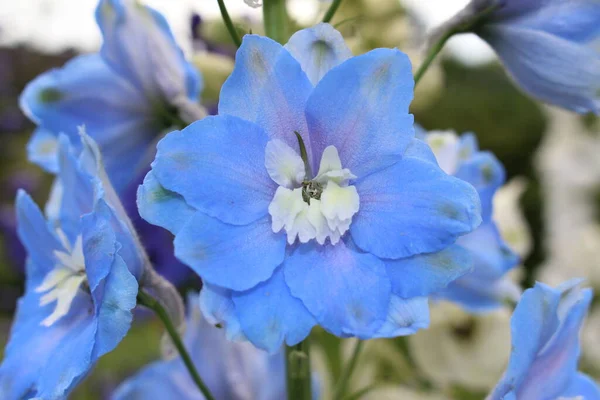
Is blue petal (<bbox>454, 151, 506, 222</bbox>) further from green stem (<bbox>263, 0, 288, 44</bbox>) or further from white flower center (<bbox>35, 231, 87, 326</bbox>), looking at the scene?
white flower center (<bbox>35, 231, 87, 326</bbox>)

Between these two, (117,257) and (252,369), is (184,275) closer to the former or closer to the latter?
(252,369)

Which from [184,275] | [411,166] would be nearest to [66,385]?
[411,166]

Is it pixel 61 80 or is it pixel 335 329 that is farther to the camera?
pixel 61 80

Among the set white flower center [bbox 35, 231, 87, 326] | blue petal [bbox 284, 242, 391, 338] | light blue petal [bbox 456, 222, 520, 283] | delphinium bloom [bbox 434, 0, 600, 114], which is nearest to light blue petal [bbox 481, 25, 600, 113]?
delphinium bloom [bbox 434, 0, 600, 114]

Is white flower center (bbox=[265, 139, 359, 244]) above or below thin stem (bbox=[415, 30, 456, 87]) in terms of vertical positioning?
below

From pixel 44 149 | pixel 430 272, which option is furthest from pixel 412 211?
pixel 44 149

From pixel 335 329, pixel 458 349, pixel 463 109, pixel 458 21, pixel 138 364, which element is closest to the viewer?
pixel 335 329

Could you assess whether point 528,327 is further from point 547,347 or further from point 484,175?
point 484,175
